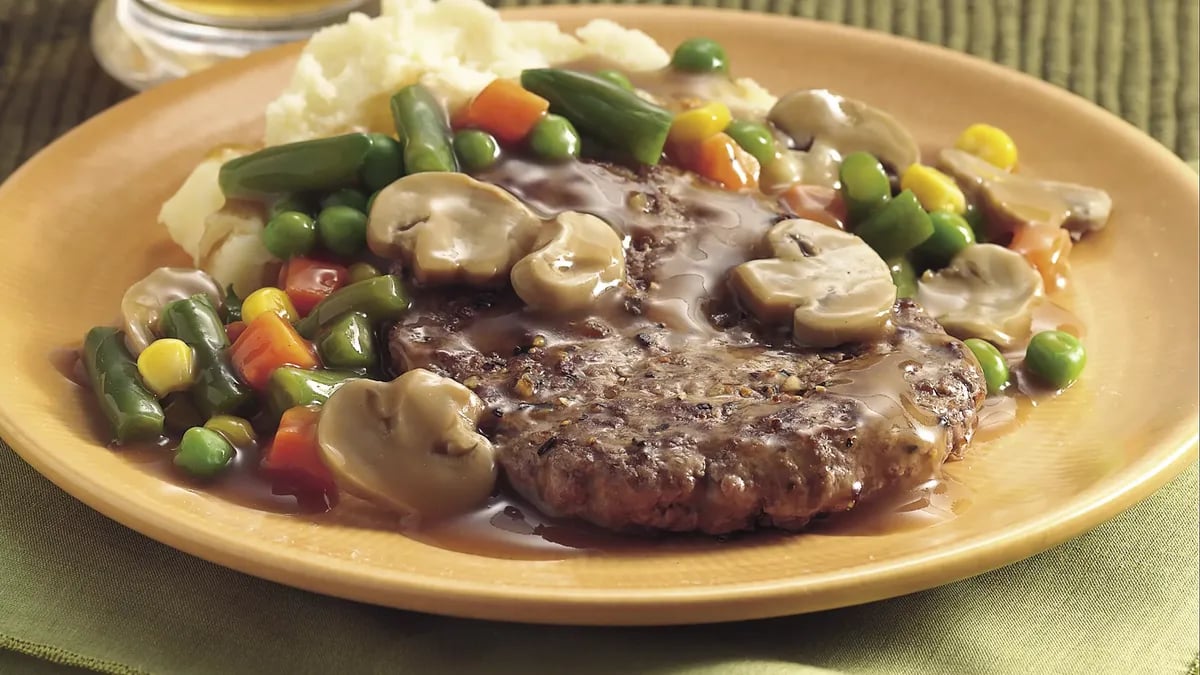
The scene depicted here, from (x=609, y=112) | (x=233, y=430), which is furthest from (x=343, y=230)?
(x=609, y=112)

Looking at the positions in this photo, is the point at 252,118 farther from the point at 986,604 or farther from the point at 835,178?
the point at 986,604

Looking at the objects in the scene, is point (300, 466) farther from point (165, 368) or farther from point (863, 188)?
point (863, 188)

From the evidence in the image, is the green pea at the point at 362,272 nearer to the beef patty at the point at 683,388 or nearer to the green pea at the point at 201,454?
the beef patty at the point at 683,388

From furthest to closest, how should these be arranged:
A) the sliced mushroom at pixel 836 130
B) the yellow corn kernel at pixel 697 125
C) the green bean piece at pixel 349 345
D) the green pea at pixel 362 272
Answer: the sliced mushroom at pixel 836 130 < the yellow corn kernel at pixel 697 125 < the green pea at pixel 362 272 < the green bean piece at pixel 349 345

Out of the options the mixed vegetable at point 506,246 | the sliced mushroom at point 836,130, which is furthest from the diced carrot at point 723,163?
the sliced mushroom at point 836,130

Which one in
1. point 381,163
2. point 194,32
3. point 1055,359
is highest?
point 381,163
